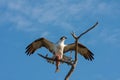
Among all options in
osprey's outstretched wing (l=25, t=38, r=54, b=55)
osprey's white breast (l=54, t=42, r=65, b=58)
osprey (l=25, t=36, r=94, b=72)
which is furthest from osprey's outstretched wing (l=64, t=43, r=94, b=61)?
osprey's outstretched wing (l=25, t=38, r=54, b=55)

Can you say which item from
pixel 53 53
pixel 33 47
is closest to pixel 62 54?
pixel 53 53

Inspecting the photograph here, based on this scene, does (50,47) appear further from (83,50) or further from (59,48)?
(83,50)

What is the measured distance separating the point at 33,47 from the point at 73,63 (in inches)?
264

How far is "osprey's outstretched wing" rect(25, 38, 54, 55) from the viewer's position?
63.5ft

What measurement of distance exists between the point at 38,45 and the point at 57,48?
155 centimetres

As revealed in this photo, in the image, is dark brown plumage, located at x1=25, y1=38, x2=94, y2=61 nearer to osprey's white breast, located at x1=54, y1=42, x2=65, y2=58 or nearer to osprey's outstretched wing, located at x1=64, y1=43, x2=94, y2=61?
osprey's outstretched wing, located at x1=64, y1=43, x2=94, y2=61

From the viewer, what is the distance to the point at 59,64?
17141 mm

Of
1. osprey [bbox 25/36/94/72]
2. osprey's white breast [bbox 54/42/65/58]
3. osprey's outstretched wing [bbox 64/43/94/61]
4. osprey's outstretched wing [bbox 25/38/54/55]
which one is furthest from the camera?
osprey's outstretched wing [bbox 25/38/54/55]

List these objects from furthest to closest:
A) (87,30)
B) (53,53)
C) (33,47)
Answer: (33,47), (53,53), (87,30)

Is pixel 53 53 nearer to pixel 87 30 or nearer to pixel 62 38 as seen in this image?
pixel 62 38

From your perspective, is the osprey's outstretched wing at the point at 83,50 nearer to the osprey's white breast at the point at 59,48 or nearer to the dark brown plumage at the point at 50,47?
the dark brown plumage at the point at 50,47

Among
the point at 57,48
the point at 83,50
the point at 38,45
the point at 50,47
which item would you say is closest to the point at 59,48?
the point at 57,48

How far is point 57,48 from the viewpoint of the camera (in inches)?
730

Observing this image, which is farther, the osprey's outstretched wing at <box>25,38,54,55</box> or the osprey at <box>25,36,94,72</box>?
the osprey's outstretched wing at <box>25,38,54,55</box>
